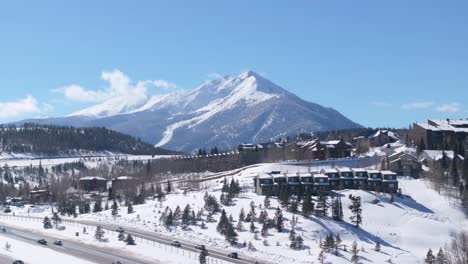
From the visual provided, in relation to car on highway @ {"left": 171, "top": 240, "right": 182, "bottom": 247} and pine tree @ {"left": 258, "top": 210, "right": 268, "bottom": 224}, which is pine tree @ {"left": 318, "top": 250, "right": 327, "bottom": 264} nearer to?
pine tree @ {"left": 258, "top": 210, "right": 268, "bottom": 224}

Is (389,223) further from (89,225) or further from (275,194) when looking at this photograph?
(89,225)

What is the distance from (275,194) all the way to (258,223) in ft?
72.6

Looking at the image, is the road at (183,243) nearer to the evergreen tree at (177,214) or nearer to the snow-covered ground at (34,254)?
the evergreen tree at (177,214)

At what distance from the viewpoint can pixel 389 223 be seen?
99500 mm

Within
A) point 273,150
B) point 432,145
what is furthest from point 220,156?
point 432,145

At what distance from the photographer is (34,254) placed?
7738 cm

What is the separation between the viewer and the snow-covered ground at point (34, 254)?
73062 millimetres

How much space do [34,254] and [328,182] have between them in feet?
189

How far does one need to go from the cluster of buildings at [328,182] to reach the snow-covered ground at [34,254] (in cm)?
4469

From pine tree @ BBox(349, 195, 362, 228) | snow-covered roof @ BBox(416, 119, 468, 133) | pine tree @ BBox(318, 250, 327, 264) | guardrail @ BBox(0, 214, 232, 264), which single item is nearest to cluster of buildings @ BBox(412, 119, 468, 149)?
snow-covered roof @ BBox(416, 119, 468, 133)

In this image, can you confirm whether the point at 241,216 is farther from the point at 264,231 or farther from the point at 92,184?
the point at 92,184

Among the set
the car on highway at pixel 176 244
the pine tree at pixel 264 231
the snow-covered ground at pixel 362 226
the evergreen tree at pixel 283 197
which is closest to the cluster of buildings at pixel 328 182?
the snow-covered ground at pixel 362 226

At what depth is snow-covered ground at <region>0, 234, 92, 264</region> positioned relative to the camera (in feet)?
240

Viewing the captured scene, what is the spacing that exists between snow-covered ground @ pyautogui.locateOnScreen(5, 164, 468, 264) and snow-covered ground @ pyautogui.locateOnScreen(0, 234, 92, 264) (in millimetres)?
16977
